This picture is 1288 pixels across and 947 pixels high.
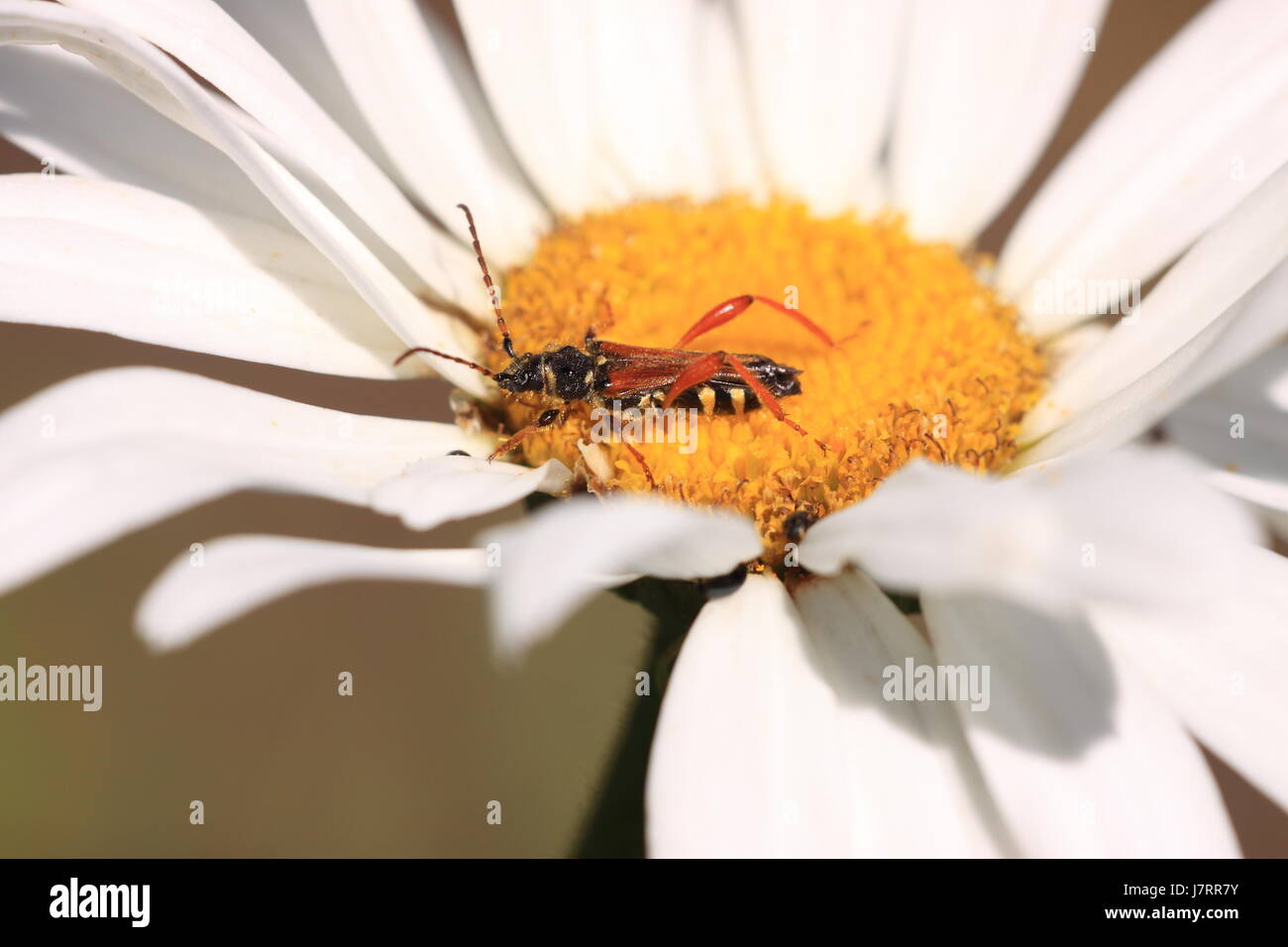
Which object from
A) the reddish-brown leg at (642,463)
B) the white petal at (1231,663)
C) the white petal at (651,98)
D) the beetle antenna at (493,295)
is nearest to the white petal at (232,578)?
the reddish-brown leg at (642,463)

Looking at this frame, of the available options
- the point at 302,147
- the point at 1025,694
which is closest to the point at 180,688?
the point at 302,147

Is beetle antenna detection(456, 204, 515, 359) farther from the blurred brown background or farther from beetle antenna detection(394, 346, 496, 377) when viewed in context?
the blurred brown background

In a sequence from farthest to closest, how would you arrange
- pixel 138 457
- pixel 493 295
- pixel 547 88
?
pixel 547 88, pixel 493 295, pixel 138 457

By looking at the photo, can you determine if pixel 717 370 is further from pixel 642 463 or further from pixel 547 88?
pixel 547 88

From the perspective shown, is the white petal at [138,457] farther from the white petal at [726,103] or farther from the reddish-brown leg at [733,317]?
the white petal at [726,103]

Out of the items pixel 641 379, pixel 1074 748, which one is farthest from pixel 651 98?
pixel 1074 748

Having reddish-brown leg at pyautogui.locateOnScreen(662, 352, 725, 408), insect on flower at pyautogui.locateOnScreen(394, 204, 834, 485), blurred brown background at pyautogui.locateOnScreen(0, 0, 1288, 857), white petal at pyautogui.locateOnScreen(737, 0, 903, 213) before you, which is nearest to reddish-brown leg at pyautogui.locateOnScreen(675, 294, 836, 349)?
insect on flower at pyautogui.locateOnScreen(394, 204, 834, 485)

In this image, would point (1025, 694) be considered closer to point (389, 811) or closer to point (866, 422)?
point (866, 422)
